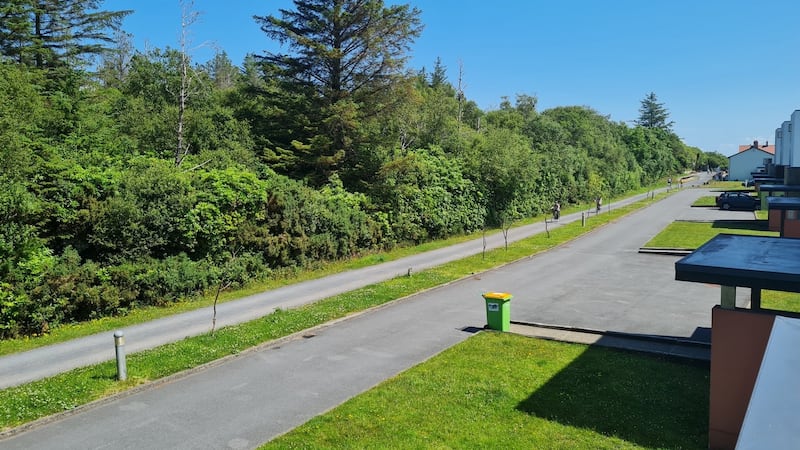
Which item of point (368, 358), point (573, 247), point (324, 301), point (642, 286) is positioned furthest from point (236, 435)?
point (573, 247)

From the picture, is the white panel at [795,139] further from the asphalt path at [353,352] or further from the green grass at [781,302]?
the green grass at [781,302]

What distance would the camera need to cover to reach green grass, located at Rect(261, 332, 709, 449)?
7.56m

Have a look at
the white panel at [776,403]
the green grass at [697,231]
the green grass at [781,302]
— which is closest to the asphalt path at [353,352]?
the green grass at [781,302]

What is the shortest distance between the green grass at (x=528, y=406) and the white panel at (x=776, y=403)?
3058 mm

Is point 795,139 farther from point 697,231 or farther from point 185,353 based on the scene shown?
point 185,353

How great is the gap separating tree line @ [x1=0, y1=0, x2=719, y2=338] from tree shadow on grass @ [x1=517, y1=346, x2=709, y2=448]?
510 inches

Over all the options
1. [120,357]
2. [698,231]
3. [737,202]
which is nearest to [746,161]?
[737,202]

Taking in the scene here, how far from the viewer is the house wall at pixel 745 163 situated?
84.8 metres

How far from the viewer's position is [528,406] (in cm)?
865

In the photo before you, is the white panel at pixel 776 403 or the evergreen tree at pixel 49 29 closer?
the white panel at pixel 776 403

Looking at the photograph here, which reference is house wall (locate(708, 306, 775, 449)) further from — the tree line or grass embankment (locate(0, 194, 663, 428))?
the tree line

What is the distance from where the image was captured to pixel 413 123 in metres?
35.3

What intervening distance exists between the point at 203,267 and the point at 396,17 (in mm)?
16954

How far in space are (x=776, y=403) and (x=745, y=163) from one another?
102 m
